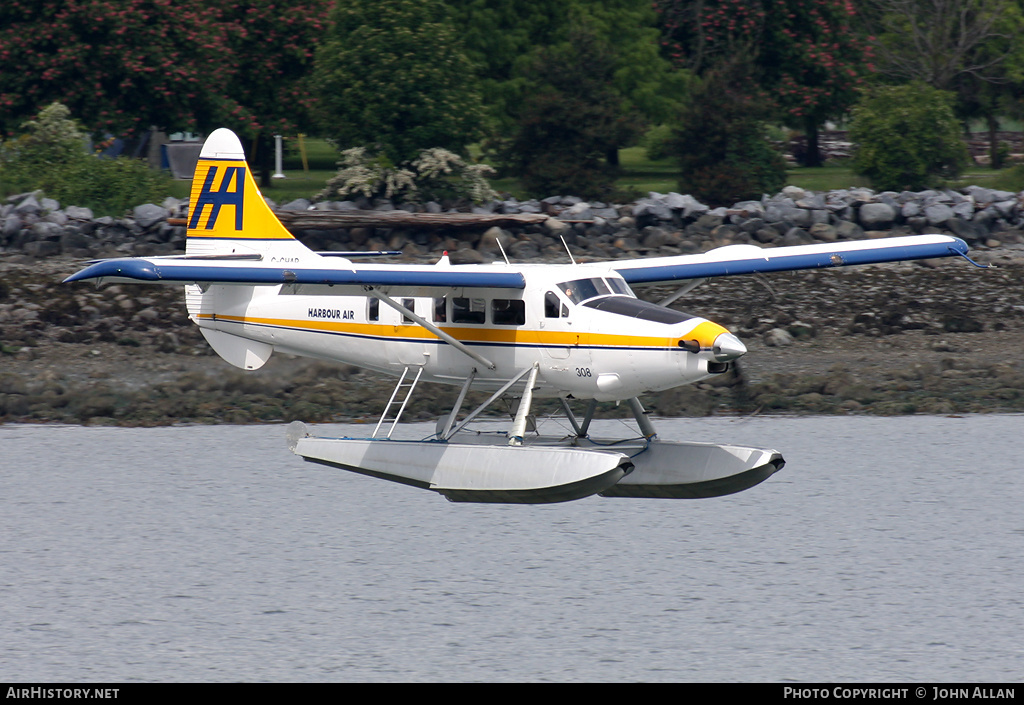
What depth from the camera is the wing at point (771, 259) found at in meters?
15.1

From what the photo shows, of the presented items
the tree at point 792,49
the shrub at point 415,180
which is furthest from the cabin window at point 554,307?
the tree at point 792,49

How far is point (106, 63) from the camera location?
31.2 meters

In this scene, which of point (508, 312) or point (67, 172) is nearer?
point (508, 312)

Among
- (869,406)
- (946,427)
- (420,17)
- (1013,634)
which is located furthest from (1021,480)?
(420,17)

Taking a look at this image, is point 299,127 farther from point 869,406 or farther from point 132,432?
point 869,406

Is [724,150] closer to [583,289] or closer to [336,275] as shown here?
[583,289]

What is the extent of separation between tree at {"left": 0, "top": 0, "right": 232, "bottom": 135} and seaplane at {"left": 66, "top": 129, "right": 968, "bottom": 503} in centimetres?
1682

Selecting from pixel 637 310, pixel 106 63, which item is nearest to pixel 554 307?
pixel 637 310

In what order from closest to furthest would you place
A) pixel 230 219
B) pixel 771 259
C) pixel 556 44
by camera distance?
1. pixel 771 259
2. pixel 230 219
3. pixel 556 44

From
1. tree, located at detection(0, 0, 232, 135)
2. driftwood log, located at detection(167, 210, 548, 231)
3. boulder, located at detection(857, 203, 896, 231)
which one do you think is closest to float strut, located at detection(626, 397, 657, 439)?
driftwood log, located at detection(167, 210, 548, 231)

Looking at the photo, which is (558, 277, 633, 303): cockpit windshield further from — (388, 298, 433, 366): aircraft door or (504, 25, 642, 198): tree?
(504, 25, 642, 198): tree

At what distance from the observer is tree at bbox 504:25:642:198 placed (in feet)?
100

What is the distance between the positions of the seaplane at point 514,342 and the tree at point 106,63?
55.2 ft

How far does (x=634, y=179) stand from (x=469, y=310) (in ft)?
72.0
